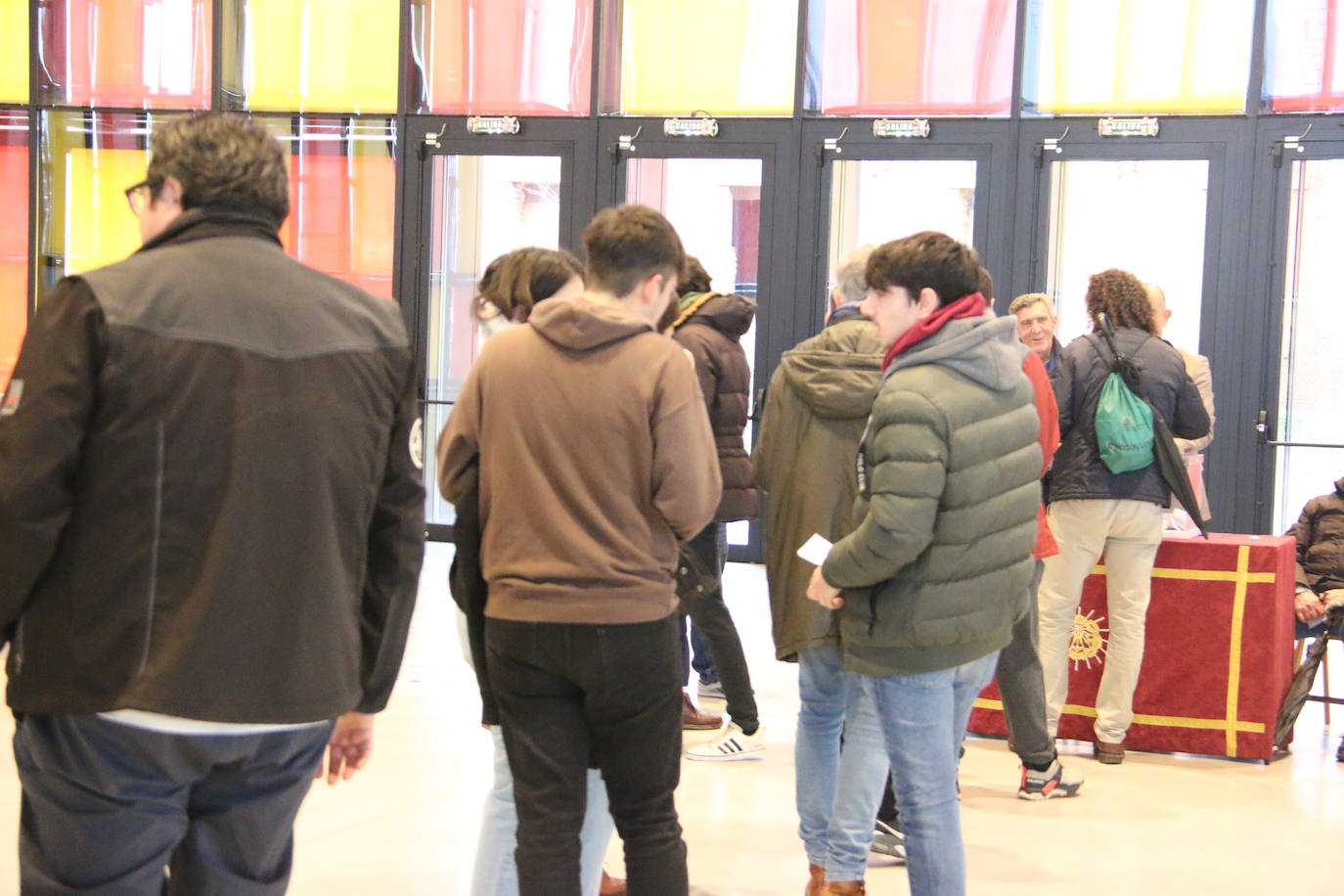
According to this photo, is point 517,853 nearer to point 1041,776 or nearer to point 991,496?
point 991,496

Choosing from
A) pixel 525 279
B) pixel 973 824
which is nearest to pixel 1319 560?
pixel 973 824

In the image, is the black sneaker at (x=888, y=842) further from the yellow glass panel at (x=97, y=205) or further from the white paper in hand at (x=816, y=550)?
the yellow glass panel at (x=97, y=205)

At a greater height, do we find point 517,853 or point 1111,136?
point 1111,136

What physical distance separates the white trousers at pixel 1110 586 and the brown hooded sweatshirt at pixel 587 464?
2763 millimetres

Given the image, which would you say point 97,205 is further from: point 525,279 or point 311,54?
point 525,279

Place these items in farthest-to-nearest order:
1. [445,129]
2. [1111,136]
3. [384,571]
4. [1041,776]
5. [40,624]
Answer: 1. [445,129]
2. [1111,136]
3. [1041,776]
4. [384,571]
5. [40,624]

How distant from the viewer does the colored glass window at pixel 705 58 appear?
9555 mm

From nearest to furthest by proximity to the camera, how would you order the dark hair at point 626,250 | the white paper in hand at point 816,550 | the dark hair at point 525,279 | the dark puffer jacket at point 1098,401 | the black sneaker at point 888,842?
the dark hair at point 626,250 < the white paper in hand at point 816,550 < the dark hair at point 525,279 < the black sneaker at point 888,842 < the dark puffer jacket at point 1098,401

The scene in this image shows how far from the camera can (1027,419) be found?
285cm

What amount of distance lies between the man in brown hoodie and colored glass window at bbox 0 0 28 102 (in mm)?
9448

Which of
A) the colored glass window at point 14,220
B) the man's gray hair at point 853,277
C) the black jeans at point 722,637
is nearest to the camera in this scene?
the man's gray hair at point 853,277

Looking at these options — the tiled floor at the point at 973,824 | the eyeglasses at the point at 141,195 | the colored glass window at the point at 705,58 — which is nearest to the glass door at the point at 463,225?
the colored glass window at the point at 705,58

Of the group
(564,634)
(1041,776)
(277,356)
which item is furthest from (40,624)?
(1041,776)

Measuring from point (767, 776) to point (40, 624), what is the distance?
3255 millimetres
